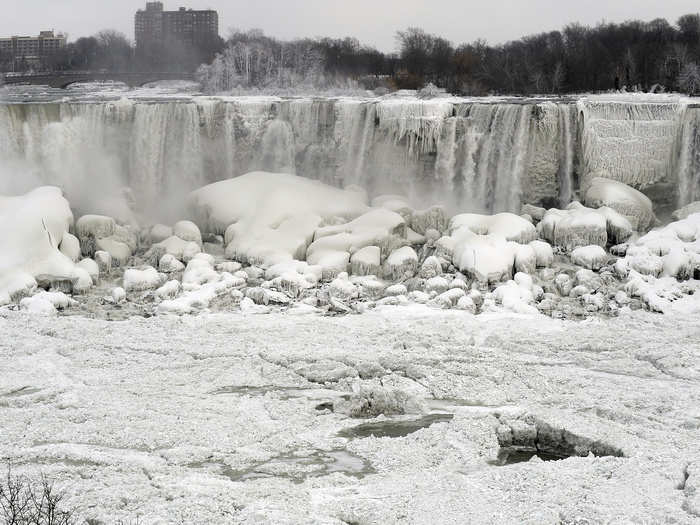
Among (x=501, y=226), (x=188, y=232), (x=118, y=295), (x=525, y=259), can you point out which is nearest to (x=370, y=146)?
(x=501, y=226)

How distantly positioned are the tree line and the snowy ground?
21.1m

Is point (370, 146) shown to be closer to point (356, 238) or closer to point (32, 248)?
point (356, 238)

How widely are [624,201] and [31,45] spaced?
207ft

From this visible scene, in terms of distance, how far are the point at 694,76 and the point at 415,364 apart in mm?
22633

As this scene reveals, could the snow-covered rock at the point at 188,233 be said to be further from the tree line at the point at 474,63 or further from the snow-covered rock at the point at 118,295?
the tree line at the point at 474,63

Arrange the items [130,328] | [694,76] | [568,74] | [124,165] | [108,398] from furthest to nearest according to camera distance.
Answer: [568,74]
[694,76]
[124,165]
[130,328]
[108,398]

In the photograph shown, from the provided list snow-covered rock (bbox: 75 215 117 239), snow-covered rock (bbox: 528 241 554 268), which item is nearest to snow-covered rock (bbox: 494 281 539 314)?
snow-covered rock (bbox: 528 241 554 268)

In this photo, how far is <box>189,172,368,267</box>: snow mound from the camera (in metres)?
16.8

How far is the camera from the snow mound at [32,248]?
48.6 ft

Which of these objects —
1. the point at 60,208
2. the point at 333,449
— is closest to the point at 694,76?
the point at 60,208

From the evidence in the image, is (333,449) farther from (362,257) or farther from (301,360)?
(362,257)

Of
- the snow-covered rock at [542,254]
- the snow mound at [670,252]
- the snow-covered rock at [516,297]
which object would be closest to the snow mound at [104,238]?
the snow-covered rock at [516,297]

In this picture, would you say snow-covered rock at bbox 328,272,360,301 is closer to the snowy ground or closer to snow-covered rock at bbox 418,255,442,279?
the snowy ground

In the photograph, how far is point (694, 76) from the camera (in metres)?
30.0
